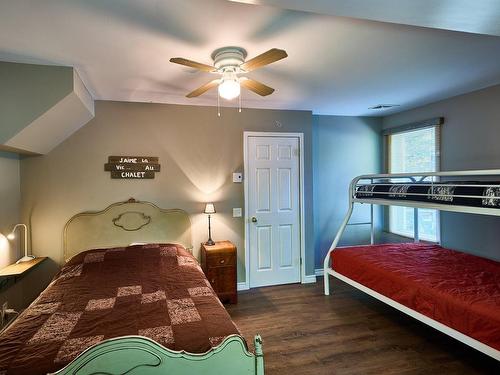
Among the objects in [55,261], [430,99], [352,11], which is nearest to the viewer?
[352,11]

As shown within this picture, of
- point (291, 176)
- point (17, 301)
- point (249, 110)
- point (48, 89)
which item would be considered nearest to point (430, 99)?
point (291, 176)

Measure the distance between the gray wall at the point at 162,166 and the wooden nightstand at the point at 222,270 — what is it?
396mm

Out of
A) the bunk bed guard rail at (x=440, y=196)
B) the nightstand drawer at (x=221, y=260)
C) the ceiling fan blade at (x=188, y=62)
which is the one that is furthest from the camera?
the nightstand drawer at (x=221, y=260)

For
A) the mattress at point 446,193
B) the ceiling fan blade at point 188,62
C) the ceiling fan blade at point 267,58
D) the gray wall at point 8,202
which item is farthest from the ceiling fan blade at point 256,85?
the gray wall at point 8,202

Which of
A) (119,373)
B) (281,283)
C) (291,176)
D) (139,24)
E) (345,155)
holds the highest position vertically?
(139,24)

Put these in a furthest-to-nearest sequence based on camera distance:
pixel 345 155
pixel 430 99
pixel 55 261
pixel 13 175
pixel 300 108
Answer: pixel 345 155, pixel 300 108, pixel 430 99, pixel 55 261, pixel 13 175

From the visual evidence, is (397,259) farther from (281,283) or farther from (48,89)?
(48,89)

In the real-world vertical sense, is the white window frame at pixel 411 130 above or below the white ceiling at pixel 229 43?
below

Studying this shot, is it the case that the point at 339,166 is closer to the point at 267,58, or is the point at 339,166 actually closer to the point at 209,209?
the point at 209,209

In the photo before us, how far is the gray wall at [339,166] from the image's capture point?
4.71 m

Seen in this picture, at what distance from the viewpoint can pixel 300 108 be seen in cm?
424

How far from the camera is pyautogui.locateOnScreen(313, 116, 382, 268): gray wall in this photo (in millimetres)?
4707

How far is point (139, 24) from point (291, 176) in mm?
2884

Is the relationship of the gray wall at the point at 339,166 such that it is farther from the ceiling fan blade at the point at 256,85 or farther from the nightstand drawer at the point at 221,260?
the ceiling fan blade at the point at 256,85
